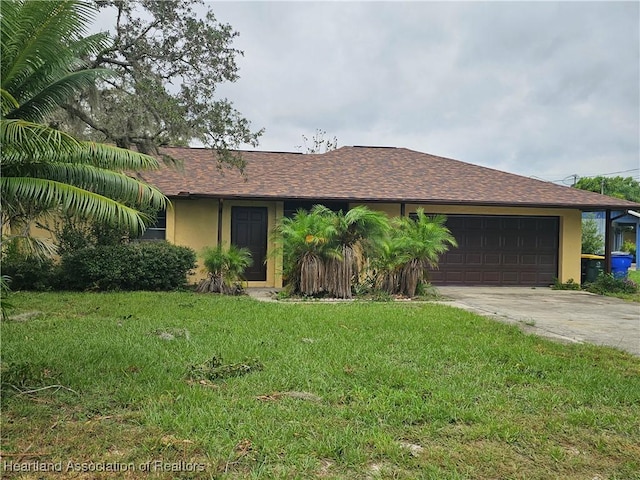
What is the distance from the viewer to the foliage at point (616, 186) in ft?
166

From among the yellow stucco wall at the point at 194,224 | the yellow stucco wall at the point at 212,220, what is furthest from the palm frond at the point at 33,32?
the yellow stucco wall at the point at 194,224

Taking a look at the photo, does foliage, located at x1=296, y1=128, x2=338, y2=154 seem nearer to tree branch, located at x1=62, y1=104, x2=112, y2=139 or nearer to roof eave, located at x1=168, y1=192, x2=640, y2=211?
roof eave, located at x1=168, y1=192, x2=640, y2=211

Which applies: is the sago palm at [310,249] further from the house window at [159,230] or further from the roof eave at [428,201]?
the house window at [159,230]

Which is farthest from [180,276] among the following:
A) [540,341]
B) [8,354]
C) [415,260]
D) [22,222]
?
[540,341]

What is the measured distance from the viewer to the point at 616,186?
168 ft

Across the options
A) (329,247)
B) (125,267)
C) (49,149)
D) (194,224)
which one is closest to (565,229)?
(329,247)

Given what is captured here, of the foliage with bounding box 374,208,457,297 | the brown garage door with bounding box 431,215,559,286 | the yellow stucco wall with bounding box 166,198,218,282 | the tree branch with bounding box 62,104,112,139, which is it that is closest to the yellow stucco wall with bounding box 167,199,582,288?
the yellow stucco wall with bounding box 166,198,218,282

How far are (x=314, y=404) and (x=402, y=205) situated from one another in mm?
11365

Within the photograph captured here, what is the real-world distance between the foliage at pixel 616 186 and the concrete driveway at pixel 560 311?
41.9m

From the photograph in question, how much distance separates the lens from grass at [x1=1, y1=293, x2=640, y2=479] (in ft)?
10.6

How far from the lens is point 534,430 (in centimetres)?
378

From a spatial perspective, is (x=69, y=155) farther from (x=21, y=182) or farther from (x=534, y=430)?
(x=534, y=430)

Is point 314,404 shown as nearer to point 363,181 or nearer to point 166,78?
point 166,78

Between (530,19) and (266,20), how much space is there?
6.81 metres
